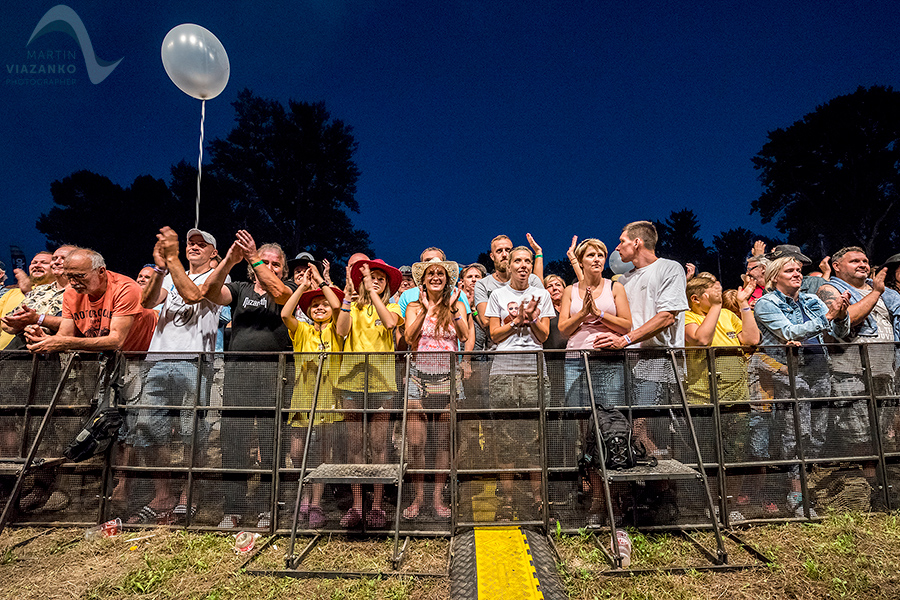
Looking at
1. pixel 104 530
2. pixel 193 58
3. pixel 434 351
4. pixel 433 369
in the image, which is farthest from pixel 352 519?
pixel 193 58

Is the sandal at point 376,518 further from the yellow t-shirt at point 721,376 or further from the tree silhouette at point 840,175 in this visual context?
the tree silhouette at point 840,175

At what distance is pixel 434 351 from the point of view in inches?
163

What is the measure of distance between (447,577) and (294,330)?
2722 millimetres

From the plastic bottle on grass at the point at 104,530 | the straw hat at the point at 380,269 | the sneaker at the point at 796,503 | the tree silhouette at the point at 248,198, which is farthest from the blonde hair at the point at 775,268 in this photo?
the tree silhouette at the point at 248,198

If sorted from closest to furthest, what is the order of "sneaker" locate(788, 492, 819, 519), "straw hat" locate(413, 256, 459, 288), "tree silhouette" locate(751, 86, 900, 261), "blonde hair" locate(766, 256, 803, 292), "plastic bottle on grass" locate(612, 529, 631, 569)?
"plastic bottle on grass" locate(612, 529, 631, 569) → "sneaker" locate(788, 492, 819, 519) → "straw hat" locate(413, 256, 459, 288) → "blonde hair" locate(766, 256, 803, 292) → "tree silhouette" locate(751, 86, 900, 261)

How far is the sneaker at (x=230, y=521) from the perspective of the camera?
13.5ft

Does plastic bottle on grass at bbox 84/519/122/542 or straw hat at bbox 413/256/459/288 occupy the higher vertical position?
straw hat at bbox 413/256/459/288

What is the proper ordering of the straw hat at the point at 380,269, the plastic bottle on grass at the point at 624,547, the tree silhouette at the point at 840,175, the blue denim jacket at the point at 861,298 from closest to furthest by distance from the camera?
1. the plastic bottle on grass at the point at 624,547
2. the straw hat at the point at 380,269
3. the blue denim jacket at the point at 861,298
4. the tree silhouette at the point at 840,175

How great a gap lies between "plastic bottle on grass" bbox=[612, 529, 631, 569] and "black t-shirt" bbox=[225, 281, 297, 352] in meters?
3.49

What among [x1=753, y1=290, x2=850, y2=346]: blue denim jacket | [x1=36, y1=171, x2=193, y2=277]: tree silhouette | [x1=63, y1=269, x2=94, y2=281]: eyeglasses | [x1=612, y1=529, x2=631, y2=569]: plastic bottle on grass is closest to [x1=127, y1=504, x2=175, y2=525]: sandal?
[x1=63, y1=269, x2=94, y2=281]: eyeglasses

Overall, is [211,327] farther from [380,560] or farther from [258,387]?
[380,560]

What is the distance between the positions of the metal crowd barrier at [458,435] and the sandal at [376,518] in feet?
0.04

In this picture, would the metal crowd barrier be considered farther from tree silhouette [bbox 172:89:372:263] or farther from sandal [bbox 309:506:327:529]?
tree silhouette [bbox 172:89:372:263]

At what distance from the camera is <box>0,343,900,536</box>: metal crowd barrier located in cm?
405
